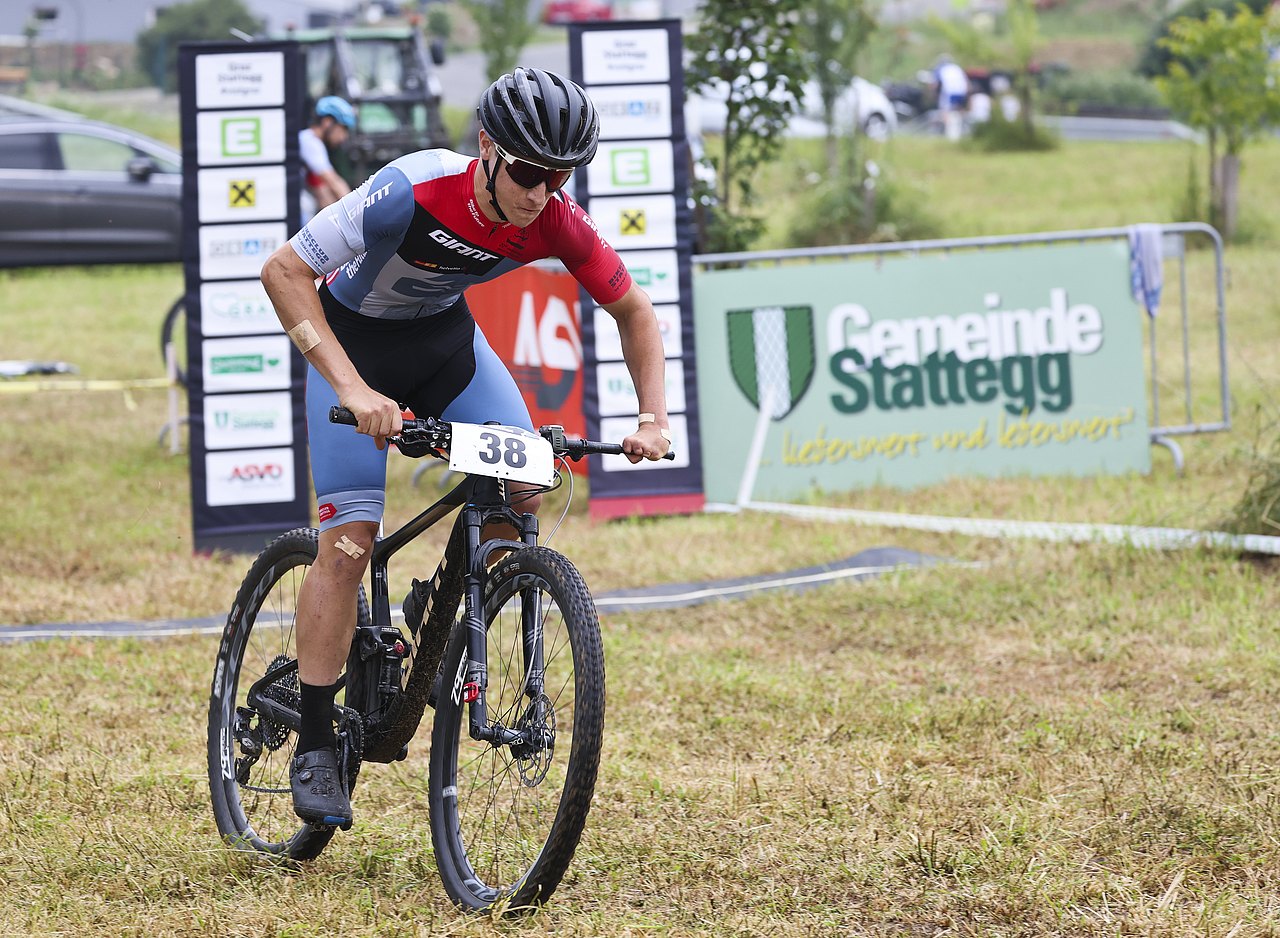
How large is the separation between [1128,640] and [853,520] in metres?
2.67

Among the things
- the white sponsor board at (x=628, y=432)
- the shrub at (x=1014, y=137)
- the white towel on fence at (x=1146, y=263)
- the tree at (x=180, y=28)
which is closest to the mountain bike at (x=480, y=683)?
the white sponsor board at (x=628, y=432)

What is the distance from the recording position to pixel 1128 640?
6559 mm

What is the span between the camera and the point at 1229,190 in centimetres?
1948

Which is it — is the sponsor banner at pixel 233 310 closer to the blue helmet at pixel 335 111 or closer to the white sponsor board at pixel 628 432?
the white sponsor board at pixel 628 432

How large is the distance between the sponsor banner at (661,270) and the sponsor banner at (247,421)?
90.1 inches

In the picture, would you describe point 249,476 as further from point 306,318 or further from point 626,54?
point 306,318

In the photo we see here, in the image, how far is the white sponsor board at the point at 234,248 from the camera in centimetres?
907

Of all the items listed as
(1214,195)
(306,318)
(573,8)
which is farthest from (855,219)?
(573,8)

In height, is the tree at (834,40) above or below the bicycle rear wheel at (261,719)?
above

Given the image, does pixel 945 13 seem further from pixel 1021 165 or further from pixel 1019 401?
pixel 1019 401

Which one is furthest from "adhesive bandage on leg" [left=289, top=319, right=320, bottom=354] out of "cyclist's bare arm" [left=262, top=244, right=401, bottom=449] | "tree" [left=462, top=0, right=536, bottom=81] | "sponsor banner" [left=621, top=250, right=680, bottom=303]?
"tree" [left=462, top=0, right=536, bottom=81]

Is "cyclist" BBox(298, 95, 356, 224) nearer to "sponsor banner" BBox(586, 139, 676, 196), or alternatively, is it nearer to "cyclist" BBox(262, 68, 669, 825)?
"sponsor banner" BBox(586, 139, 676, 196)

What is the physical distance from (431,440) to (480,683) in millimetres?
601

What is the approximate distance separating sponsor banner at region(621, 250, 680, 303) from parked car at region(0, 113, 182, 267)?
9.44 meters
